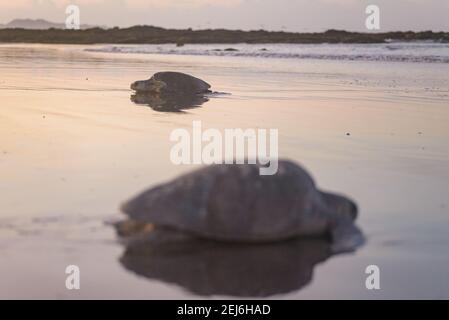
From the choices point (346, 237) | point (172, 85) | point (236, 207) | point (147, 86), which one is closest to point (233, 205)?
point (236, 207)

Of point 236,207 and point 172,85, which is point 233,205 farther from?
point 172,85

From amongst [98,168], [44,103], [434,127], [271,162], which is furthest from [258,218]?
[44,103]

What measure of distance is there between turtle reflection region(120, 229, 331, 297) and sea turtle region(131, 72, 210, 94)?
31.6 feet

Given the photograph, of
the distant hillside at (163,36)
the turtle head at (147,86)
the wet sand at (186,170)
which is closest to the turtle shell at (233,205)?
the wet sand at (186,170)

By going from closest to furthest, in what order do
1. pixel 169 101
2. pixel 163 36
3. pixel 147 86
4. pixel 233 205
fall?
1. pixel 233 205
2. pixel 169 101
3. pixel 147 86
4. pixel 163 36

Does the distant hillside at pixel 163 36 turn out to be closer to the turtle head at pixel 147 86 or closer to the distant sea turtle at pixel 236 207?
the turtle head at pixel 147 86

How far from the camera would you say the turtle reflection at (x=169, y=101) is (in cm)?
1156

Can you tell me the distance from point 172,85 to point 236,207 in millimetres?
10312

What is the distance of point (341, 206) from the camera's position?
4719 millimetres

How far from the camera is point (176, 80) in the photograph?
14.5 metres

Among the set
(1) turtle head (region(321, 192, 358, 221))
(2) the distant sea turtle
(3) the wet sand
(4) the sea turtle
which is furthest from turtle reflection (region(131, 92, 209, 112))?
(2) the distant sea turtle

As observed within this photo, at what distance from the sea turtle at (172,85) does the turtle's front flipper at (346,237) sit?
9.44 metres

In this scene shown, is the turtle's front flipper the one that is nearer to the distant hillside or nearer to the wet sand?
the wet sand
